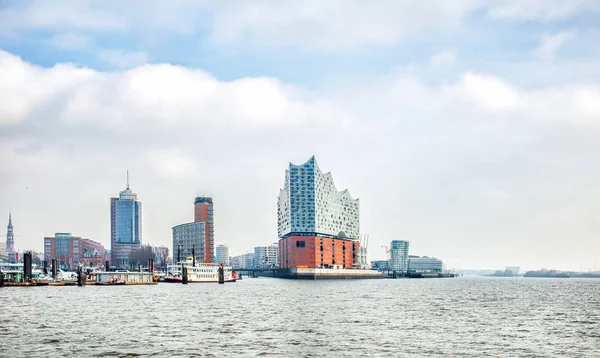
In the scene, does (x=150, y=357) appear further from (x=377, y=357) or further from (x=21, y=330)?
(x=21, y=330)

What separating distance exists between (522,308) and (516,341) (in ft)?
139

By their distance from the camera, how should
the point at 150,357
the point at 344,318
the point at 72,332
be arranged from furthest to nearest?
the point at 344,318 → the point at 72,332 → the point at 150,357

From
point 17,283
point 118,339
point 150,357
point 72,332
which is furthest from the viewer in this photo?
point 17,283

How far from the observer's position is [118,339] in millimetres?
56844

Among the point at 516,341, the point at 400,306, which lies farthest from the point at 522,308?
the point at 516,341

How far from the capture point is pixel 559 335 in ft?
204

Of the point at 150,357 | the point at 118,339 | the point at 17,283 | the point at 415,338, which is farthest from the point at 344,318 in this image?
the point at 17,283

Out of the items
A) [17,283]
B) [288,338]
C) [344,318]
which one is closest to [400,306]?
[344,318]

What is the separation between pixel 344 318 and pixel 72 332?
29.0m

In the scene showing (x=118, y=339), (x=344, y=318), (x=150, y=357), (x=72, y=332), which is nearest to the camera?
(x=150, y=357)

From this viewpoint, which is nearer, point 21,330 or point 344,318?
point 21,330

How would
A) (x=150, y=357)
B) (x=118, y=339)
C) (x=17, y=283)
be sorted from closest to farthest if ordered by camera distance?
(x=150, y=357) < (x=118, y=339) < (x=17, y=283)

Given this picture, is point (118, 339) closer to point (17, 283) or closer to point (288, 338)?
point (288, 338)

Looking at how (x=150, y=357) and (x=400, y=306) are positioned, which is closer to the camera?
(x=150, y=357)
